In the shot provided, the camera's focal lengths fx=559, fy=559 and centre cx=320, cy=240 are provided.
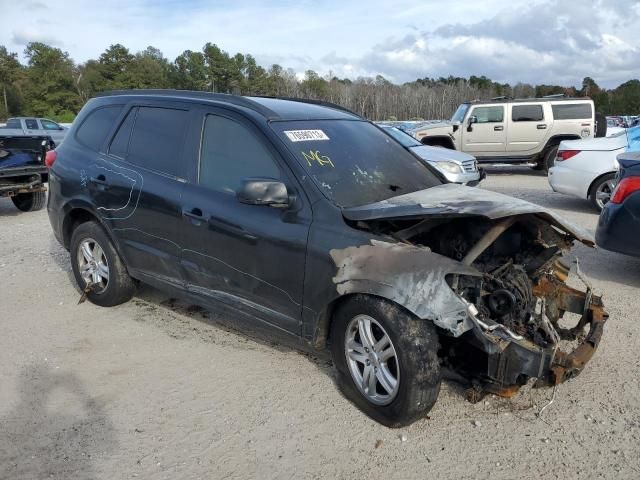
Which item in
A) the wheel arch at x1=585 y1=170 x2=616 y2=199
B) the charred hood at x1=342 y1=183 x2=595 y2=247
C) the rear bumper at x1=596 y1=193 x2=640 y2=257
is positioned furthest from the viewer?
the wheel arch at x1=585 y1=170 x2=616 y2=199

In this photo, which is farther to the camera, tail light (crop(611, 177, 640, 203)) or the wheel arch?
the wheel arch

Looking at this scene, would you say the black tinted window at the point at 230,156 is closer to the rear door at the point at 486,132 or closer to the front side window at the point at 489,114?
the rear door at the point at 486,132

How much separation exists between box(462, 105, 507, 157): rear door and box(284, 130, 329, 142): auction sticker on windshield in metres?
12.0

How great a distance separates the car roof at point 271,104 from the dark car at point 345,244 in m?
0.02

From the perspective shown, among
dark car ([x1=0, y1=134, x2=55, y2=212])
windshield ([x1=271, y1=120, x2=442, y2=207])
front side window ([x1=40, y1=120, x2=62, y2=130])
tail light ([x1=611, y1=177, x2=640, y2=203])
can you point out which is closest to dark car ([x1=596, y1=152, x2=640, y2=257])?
tail light ([x1=611, y1=177, x2=640, y2=203])

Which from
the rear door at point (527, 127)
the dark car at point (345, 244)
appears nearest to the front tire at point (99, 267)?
the dark car at point (345, 244)

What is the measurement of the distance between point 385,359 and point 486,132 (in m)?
13.1

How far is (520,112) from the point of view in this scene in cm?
1501

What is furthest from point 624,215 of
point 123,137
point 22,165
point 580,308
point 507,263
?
point 22,165

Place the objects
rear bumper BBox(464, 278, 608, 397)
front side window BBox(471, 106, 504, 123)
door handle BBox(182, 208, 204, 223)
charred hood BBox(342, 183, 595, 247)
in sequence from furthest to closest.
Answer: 1. front side window BBox(471, 106, 504, 123)
2. door handle BBox(182, 208, 204, 223)
3. charred hood BBox(342, 183, 595, 247)
4. rear bumper BBox(464, 278, 608, 397)

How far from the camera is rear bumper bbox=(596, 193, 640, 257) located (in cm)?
541

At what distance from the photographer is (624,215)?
5.48 meters

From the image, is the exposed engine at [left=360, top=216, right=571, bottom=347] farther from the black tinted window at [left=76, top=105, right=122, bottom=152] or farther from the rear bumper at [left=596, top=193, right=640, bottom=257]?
the black tinted window at [left=76, top=105, right=122, bottom=152]

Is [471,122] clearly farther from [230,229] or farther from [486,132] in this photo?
[230,229]
